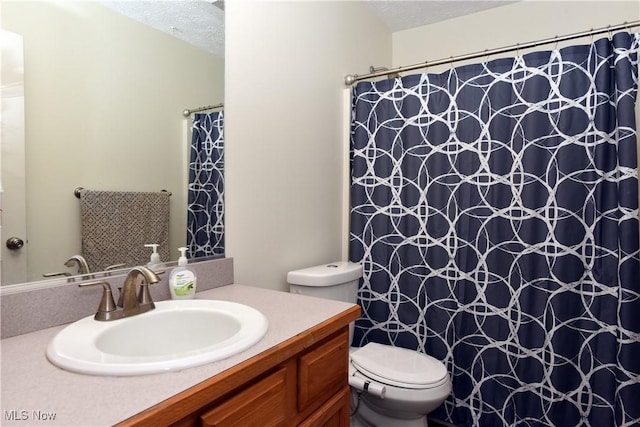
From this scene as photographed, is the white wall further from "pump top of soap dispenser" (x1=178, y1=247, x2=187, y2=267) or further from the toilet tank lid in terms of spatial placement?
"pump top of soap dispenser" (x1=178, y1=247, x2=187, y2=267)

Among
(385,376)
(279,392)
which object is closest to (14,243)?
(279,392)

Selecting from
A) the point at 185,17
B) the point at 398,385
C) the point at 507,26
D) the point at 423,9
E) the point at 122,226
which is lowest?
the point at 398,385

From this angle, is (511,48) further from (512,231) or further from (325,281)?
(325,281)

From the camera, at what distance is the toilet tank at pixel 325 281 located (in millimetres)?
1637

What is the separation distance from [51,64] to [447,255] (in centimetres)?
171

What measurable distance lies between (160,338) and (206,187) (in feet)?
1.87

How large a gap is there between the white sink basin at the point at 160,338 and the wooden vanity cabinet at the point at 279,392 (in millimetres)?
61

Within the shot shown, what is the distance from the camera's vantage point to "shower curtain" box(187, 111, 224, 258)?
4.26 ft

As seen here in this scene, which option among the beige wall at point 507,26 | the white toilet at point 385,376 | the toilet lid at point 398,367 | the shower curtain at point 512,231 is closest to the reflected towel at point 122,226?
the white toilet at point 385,376

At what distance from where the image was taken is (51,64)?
94cm

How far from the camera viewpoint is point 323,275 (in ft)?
5.42

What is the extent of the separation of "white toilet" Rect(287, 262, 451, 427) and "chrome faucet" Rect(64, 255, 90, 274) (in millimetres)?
838

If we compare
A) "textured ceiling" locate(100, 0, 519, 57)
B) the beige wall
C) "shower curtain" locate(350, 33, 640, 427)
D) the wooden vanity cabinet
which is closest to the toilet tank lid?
"shower curtain" locate(350, 33, 640, 427)

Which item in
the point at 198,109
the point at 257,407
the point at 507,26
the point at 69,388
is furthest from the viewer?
the point at 507,26
